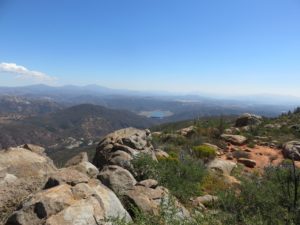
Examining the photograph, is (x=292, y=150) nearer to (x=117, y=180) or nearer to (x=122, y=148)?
(x=122, y=148)

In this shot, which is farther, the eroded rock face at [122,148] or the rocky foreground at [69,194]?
the eroded rock face at [122,148]

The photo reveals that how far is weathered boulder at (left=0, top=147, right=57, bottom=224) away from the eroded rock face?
3557mm

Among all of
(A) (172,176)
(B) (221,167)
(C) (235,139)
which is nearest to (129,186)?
(A) (172,176)

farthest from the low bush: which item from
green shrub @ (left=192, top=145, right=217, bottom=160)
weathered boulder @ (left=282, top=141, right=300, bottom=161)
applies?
weathered boulder @ (left=282, top=141, right=300, bottom=161)

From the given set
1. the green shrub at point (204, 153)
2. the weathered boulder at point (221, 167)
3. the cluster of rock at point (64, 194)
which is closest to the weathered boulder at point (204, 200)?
the cluster of rock at point (64, 194)

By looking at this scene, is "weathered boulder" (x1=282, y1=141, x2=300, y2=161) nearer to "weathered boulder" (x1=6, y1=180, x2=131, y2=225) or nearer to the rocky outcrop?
the rocky outcrop

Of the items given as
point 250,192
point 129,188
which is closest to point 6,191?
point 129,188

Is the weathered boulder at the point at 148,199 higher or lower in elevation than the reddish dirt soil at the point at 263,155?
higher

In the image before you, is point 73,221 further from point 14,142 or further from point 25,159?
point 14,142

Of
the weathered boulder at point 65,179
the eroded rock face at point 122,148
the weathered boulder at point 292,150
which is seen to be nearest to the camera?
the weathered boulder at point 65,179

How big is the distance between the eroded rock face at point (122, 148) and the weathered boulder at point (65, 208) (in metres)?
4.58

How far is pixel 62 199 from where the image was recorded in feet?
19.5

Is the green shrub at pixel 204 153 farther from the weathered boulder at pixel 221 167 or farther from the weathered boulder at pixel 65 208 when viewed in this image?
the weathered boulder at pixel 65 208

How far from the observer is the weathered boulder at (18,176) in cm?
668
